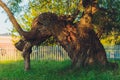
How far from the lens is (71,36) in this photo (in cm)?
2127

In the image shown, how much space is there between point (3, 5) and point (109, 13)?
19.2ft

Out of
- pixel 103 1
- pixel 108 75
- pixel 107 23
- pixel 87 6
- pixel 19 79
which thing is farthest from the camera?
pixel 107 23

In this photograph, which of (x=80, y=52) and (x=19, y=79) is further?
(x=80, y=52)

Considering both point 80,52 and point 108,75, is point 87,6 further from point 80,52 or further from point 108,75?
point 108,75

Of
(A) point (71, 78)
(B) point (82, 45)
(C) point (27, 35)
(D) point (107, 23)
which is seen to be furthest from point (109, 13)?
(A) point (71, 78)

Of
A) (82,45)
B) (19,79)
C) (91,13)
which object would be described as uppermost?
(91,13)

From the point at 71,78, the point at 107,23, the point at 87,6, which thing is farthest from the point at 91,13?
the point at 71,78

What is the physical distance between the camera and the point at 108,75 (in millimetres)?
17109

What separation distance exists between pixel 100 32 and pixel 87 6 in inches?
110

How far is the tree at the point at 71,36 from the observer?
20859 mm

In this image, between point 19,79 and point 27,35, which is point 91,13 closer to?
point 27,35

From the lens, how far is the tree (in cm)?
2086

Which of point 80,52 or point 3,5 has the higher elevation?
point 3,5

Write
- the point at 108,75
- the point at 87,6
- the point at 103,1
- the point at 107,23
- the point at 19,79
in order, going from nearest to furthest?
the point at 108,75 → the point at 19,79 → the point at 103,1 → the point at 87,6 → the point at 107,23
